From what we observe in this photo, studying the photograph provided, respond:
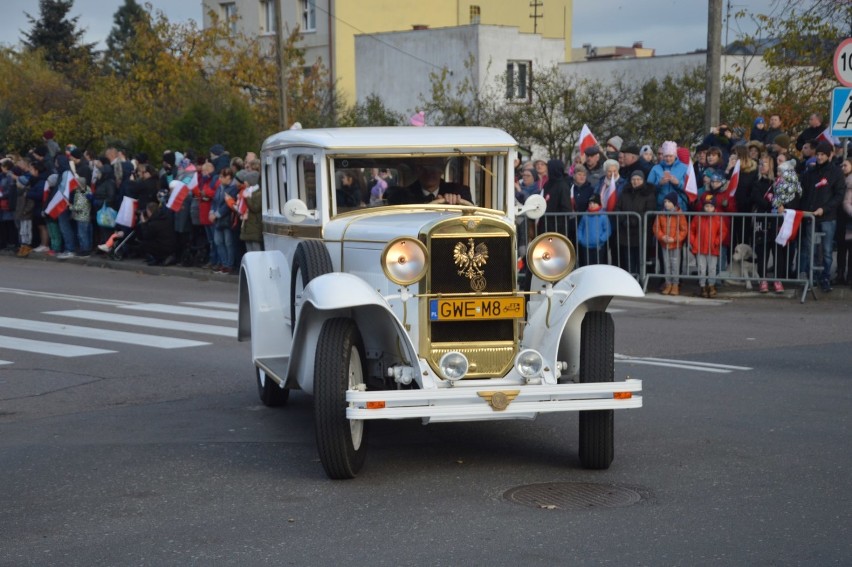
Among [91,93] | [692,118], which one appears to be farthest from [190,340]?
[91,93]

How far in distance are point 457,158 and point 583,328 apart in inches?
72.3

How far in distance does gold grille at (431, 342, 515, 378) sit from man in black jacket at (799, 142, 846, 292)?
9.57m

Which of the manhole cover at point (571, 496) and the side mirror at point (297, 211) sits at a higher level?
the side mirror at point (297, 211)

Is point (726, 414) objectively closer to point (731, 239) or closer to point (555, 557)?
point (555, 557)

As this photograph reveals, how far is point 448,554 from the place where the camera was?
595 centimetres

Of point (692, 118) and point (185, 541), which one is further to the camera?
point (692, 118)

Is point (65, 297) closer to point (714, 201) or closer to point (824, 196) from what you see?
point (714, 201)

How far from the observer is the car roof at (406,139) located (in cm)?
872

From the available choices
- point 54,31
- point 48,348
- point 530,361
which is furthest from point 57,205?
point 54,31

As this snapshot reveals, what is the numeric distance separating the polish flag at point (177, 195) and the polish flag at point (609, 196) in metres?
7.99

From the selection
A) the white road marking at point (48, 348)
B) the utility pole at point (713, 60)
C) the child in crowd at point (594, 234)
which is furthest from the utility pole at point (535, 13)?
the white road marking at point (48, 348)

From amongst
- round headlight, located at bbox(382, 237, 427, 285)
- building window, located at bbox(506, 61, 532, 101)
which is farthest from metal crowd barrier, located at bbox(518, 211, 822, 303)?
building window, located at bbox(506, 61, 532, 101)

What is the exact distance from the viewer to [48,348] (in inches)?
527

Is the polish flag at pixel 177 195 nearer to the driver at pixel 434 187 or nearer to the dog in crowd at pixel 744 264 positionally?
the dog in crowd at pixel 744 264
